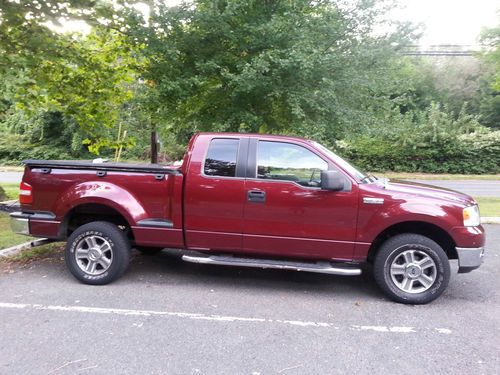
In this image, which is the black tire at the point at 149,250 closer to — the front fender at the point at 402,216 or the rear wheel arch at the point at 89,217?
the rear wheel arch at the point at 89,217

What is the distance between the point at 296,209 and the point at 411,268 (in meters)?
1.38

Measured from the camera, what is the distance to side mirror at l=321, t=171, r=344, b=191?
181 inches

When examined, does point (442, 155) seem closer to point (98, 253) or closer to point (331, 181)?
point (331, 181)

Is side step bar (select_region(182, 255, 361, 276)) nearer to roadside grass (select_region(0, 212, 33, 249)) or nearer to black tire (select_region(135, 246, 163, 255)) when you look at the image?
black tire (select_region(135, 246, 163, 255))

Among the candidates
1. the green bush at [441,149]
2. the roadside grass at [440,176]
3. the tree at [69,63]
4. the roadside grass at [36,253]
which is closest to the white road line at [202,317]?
the roadside grass at [36,253]

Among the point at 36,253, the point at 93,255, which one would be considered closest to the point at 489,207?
the point at 93,255

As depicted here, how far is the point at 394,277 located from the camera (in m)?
4.69

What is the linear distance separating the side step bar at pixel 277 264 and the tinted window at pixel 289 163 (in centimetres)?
90

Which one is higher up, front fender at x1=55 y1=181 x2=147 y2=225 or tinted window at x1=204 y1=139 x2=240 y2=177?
tinted window at x1=204 y1=139 x2=240 y2=177

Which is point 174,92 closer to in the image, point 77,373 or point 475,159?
point 77,373

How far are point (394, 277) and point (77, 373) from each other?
3235 millimetres

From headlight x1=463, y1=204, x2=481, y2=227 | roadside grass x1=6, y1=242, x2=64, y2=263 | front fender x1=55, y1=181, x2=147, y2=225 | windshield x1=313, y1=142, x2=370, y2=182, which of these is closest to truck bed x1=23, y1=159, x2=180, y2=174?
front fender x1=55, y1=181, x2=147, y2=225

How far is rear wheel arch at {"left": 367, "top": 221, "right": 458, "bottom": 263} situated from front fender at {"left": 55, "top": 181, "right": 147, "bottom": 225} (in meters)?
2.70

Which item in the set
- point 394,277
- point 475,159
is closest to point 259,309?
point 394,277
